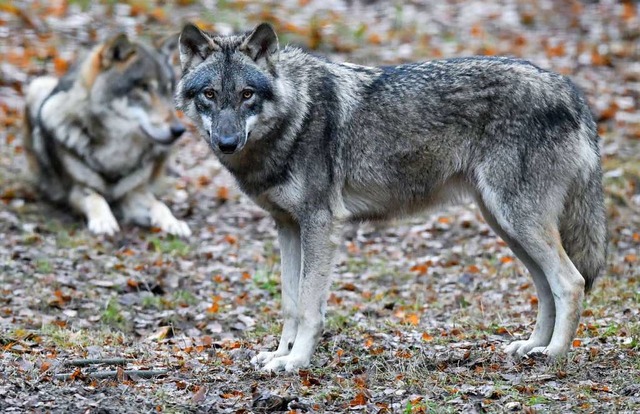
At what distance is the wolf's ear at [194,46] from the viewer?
573cm

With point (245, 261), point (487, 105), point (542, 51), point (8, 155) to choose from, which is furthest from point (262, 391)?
point (542, 51)

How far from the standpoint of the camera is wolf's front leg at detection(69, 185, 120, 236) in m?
9.72

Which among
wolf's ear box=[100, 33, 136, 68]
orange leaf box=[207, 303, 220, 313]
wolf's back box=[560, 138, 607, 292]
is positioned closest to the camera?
wolf's back box=[560, 138, 607, 292]

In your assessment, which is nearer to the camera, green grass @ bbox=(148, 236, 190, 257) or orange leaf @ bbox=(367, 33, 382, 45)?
green grass @ bbox=(148, 236, 190, 257)

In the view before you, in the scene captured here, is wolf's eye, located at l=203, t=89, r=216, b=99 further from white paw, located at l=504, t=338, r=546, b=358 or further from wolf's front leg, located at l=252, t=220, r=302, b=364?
white paw, located at l=504, t=338, r=546, b=358

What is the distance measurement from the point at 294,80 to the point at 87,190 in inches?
201

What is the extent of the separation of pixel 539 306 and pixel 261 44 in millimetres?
2580

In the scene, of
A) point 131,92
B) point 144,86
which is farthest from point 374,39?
point 131,92

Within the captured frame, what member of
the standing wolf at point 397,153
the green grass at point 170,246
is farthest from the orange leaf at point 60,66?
the standing wolf at point 397,153

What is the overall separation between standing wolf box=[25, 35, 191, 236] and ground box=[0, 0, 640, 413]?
30cm

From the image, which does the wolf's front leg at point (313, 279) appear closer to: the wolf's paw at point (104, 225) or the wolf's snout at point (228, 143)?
the wolf's snout at point (228, 143)

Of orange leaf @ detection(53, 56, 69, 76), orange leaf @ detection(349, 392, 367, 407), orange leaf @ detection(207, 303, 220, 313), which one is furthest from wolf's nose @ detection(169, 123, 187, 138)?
orange leaf @ detection(349, 392, 367, 407)

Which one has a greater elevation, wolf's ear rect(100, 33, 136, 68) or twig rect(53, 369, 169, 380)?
wolf's ear rect(100, 33, 136, 68)

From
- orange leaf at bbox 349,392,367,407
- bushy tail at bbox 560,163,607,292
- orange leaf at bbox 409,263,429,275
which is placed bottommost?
orange leaf at bbox 409,263,429,275
